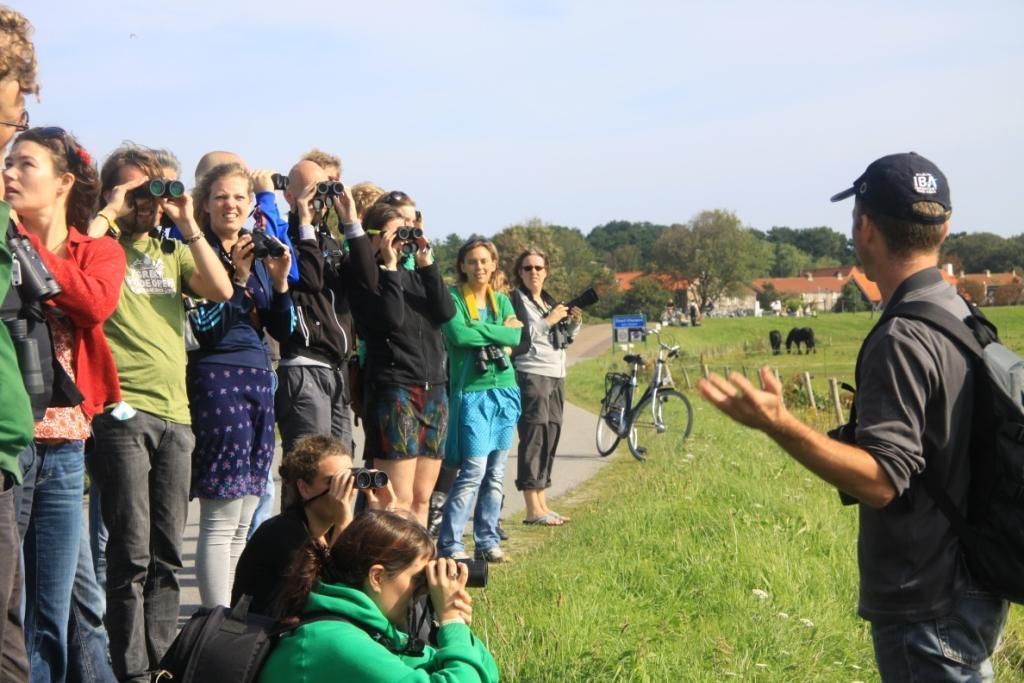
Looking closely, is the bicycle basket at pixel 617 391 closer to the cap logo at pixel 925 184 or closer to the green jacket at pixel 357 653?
the green jacket at pixel 357 653

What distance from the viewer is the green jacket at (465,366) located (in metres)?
8.14

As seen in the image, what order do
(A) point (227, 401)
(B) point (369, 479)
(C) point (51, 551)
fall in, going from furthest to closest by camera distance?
(A) point (227, 401) < (B) point (369, 479) < (C) point (51, 551)

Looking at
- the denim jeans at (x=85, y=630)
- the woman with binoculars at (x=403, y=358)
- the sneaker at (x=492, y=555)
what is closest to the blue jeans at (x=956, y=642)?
the denim jeans at (x=85, y=630)

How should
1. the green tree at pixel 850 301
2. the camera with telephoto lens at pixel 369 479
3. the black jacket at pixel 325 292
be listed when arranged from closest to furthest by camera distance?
the camera with telephoto lens at pixel 369 479 < the black jacket at pixel 325 292 < the green tree at pixel 850 301

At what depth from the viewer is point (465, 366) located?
822 centimetres

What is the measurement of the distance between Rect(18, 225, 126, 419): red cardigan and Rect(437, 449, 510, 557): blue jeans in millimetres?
3674

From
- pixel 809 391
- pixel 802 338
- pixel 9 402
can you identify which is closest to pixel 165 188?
pixel 9 402

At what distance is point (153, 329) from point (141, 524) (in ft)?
2.58

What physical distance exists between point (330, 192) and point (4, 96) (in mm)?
3357

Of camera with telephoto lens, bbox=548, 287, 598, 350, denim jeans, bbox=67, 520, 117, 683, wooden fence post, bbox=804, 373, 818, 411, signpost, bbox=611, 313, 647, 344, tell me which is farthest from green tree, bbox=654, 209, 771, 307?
denim jeans, bbox=67, 520, 117, 683

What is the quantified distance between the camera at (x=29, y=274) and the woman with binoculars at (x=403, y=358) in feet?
9.91

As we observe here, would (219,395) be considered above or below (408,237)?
below

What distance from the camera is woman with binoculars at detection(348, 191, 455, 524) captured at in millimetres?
6980

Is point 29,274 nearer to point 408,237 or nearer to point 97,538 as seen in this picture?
point 97,538
